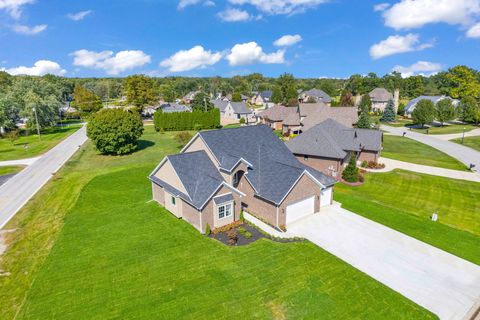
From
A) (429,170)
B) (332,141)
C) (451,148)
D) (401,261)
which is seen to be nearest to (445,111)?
(451,148)

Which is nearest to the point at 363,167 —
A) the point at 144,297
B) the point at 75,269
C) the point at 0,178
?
the point at 144,297

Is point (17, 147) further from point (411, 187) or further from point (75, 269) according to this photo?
point (411, 187)

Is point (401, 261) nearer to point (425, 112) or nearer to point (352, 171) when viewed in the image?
point (352, 171)

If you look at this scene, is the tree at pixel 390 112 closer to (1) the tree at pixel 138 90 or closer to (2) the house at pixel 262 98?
(2) the house at pixel 262 98

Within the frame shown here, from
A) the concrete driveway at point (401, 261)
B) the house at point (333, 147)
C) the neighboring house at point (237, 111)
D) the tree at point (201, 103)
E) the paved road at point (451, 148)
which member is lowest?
the concrete driveway at point (401, 261)

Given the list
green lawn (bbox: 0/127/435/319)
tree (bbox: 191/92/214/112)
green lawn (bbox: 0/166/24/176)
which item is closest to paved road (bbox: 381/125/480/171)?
green lawn (bbox: 0/127/435/319)

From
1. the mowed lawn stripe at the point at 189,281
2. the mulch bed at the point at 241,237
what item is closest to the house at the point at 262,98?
the mulch bed at the point at 241,237
